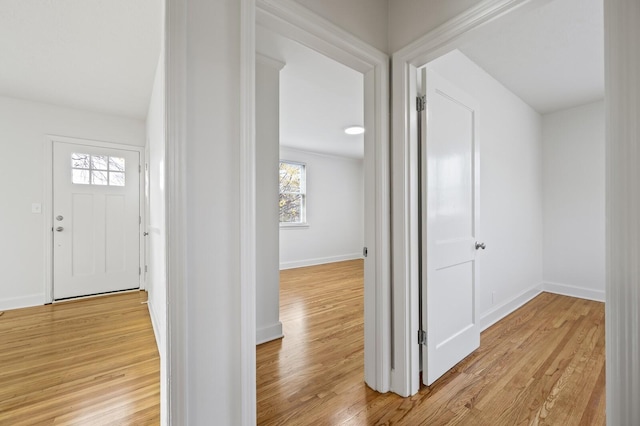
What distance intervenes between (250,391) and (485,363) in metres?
1.78

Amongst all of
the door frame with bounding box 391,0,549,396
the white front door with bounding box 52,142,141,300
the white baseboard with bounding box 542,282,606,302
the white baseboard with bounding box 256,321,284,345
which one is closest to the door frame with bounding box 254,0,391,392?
the door frame with bounding box 391,0,549,396

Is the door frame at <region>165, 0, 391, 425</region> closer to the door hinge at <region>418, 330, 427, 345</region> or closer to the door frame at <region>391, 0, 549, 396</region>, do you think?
the door frame at <region>391, 0, 549, 396</region>

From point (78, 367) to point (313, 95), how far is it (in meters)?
3.21

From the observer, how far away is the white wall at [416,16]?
1451 millimetres

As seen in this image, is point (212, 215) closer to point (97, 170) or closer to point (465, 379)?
point (465, 379)

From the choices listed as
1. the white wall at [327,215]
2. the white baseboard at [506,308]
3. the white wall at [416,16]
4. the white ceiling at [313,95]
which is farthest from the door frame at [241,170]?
the white wall at [327,215]

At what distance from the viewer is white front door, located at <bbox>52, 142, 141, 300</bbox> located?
3490 mm

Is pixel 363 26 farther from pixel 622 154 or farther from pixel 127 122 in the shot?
pixel 127 122

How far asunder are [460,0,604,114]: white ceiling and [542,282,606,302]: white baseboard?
7.62 ft

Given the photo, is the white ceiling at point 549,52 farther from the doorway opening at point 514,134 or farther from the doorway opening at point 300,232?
the doorway opening at point 300,232

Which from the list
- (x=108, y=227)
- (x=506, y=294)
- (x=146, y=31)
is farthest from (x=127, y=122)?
(x=506, y=294)

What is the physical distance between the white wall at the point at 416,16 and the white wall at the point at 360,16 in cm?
5

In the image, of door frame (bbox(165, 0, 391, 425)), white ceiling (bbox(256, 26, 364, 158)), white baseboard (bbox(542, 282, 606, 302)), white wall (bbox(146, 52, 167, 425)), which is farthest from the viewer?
white baseboard (bbox(542, 282, 606, 302))

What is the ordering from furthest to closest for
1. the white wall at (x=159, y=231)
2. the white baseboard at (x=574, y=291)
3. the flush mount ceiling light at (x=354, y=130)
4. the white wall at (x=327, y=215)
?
the white wall at (x=327, y=215) < the flush mount ceiling light at (x=354, y=130) < the white baseboard at (x=574, y=291) < the white wall at (x=159, y=231)
